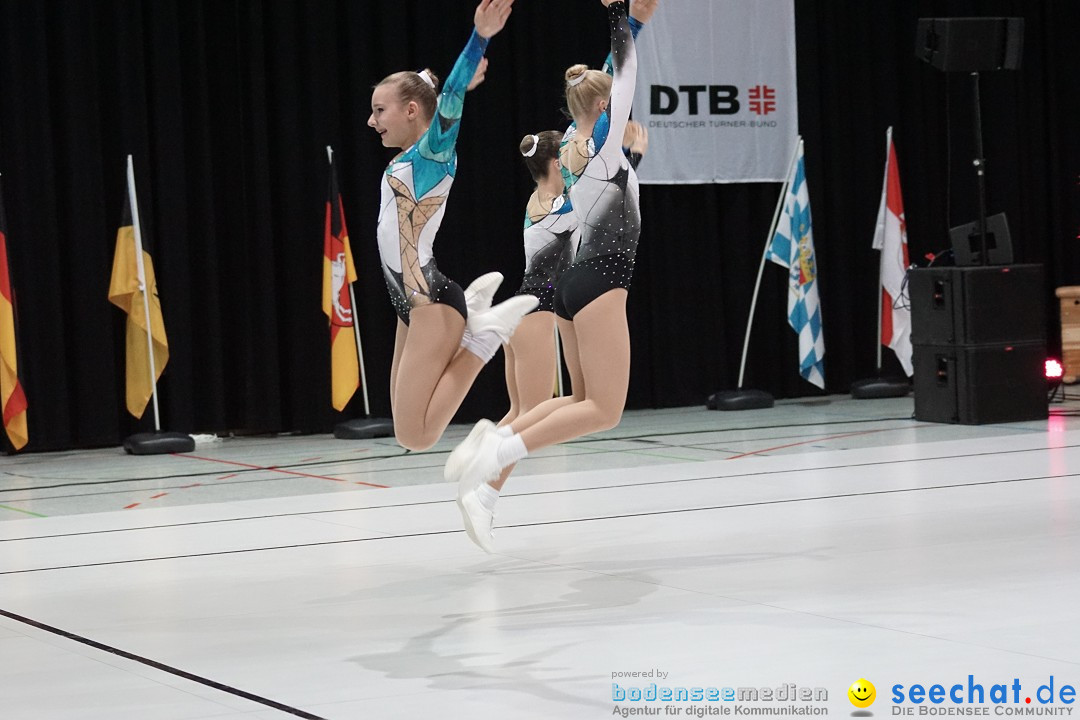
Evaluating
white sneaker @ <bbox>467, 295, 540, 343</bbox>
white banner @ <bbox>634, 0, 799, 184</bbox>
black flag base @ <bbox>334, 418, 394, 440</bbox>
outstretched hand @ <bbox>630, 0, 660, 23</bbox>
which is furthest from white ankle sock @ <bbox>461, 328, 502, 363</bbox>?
white banner @ <bbox>634, 0, 799, 184</bbox>

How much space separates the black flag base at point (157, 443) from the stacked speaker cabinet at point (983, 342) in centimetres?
402

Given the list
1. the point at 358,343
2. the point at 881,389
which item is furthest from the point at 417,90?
the point at 881,389

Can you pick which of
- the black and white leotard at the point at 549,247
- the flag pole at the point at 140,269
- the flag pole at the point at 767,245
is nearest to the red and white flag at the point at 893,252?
the flag pole at the point at 767,245

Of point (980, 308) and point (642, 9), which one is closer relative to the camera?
point (642, 9)

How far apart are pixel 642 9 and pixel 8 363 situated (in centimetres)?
474

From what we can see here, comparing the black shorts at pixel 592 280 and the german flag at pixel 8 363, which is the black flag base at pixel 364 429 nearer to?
the german flag at pixel 8 363

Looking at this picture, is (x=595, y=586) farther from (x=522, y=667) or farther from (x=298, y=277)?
(x=298, y=277)

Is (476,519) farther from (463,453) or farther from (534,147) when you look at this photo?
(534,147)

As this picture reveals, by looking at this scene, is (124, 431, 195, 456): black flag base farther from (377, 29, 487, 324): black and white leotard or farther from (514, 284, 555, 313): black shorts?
(377, 29, 487, 324): black and white leotard

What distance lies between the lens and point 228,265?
8.28 meters

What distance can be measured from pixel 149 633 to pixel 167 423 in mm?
4982

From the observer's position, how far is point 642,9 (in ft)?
12.9

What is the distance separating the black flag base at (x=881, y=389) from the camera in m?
9.12

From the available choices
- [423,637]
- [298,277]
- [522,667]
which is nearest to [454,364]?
[423,637]
